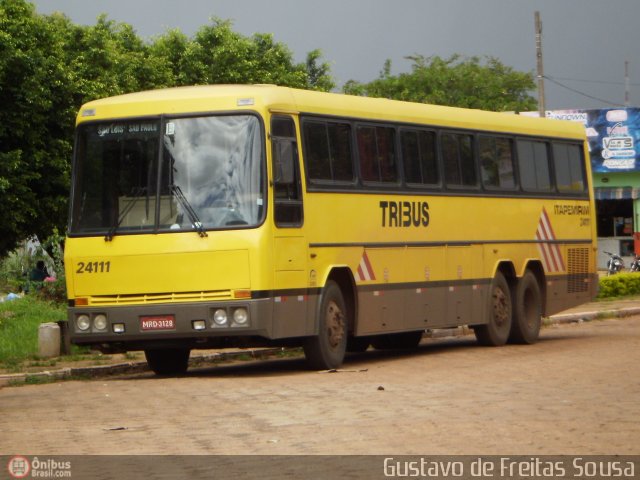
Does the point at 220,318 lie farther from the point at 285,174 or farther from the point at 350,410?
the point at 350,410

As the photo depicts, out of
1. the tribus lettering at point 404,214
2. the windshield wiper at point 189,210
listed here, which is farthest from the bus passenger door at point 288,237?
the tribus lettering at point 404,214

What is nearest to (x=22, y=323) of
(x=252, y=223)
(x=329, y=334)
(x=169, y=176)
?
(x=329, y=334)

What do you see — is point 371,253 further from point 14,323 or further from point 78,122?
point 14,323

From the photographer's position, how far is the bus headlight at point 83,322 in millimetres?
16891

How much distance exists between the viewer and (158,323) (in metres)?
16.4

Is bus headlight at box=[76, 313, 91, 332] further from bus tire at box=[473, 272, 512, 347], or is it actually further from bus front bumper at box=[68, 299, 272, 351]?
bus tire at box=[473, 272, 512, 347]

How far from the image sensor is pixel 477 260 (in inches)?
851

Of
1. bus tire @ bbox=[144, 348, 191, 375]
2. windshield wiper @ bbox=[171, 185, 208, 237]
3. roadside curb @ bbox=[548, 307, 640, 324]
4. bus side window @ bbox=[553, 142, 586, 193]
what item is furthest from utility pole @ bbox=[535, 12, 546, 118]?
windshield wiper @ bbox=[171, 185, 208, 237]

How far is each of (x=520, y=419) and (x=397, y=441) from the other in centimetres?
157

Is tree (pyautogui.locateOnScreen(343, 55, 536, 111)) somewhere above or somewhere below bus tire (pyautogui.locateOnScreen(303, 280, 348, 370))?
above

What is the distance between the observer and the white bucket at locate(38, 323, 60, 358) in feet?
64.4

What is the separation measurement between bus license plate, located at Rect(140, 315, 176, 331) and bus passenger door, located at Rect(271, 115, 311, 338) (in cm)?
→ 115

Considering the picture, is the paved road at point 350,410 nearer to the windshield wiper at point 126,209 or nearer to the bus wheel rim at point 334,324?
the bus wheel rim at point 334,324

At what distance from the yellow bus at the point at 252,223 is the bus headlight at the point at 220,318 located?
16mm
